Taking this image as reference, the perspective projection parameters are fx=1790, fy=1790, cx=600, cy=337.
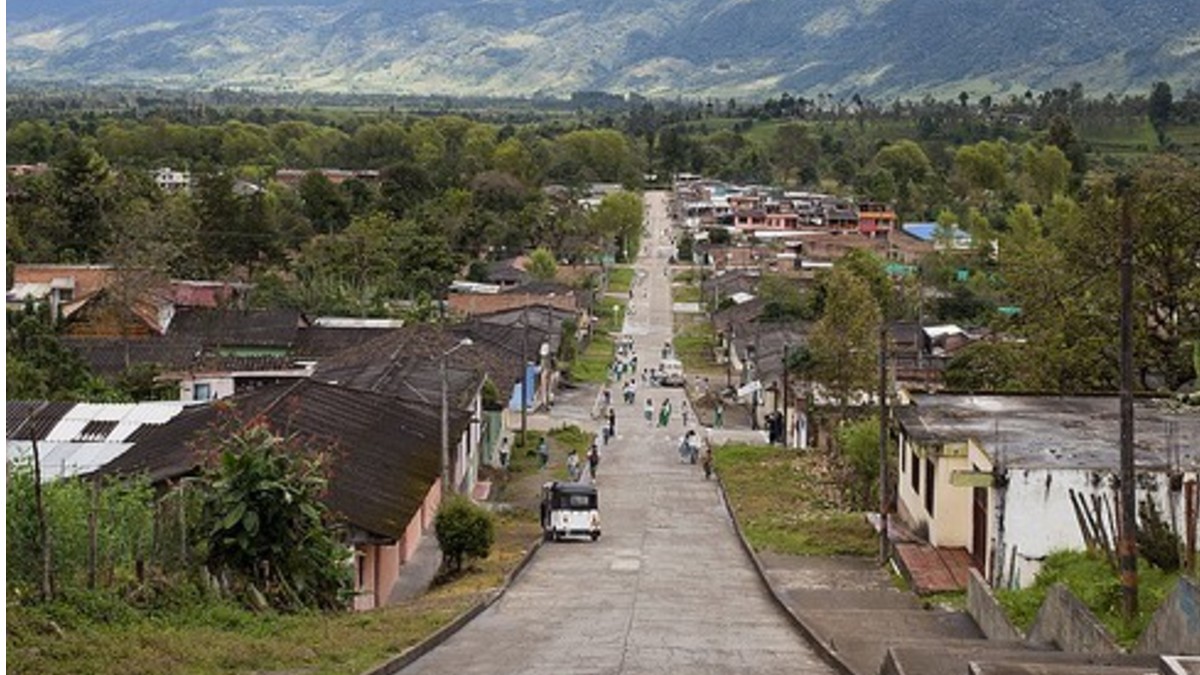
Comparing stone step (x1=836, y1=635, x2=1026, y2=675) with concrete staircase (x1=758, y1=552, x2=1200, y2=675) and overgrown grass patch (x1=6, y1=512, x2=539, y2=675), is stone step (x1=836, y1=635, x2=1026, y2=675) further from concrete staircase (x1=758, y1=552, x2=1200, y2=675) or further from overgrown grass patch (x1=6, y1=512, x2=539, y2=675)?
overgrown grass patch (x1=6, y1=512, x2=539, y2=675)

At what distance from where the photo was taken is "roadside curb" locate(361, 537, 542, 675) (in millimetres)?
14500

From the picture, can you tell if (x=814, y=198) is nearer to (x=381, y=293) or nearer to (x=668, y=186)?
(x=668, y=186)

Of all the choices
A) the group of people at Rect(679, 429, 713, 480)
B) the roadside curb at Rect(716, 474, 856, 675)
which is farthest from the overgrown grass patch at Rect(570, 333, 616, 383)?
the roadside curb at Rect(716, 474, 856, 675)

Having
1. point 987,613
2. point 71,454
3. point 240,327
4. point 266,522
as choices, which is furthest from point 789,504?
point 240,327

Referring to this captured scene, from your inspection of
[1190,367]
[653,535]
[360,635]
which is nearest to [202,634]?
[360,635]

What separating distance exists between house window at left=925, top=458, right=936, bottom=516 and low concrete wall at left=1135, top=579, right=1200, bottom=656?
10.9m

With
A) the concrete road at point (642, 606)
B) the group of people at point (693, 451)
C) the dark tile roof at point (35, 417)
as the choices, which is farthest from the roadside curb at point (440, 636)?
the group of people at point (693, 451)

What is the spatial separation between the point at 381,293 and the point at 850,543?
149ft

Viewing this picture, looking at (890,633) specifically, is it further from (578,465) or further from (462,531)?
(578,465)

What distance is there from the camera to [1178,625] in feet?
43.5

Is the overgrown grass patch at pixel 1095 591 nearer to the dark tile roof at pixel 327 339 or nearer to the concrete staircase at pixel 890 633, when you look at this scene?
the concrete staircase at pixel 890 633

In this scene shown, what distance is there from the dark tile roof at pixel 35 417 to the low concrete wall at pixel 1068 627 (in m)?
19.5

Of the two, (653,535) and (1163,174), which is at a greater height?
(1163,174)

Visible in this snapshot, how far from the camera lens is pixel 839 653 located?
16.0 meters
